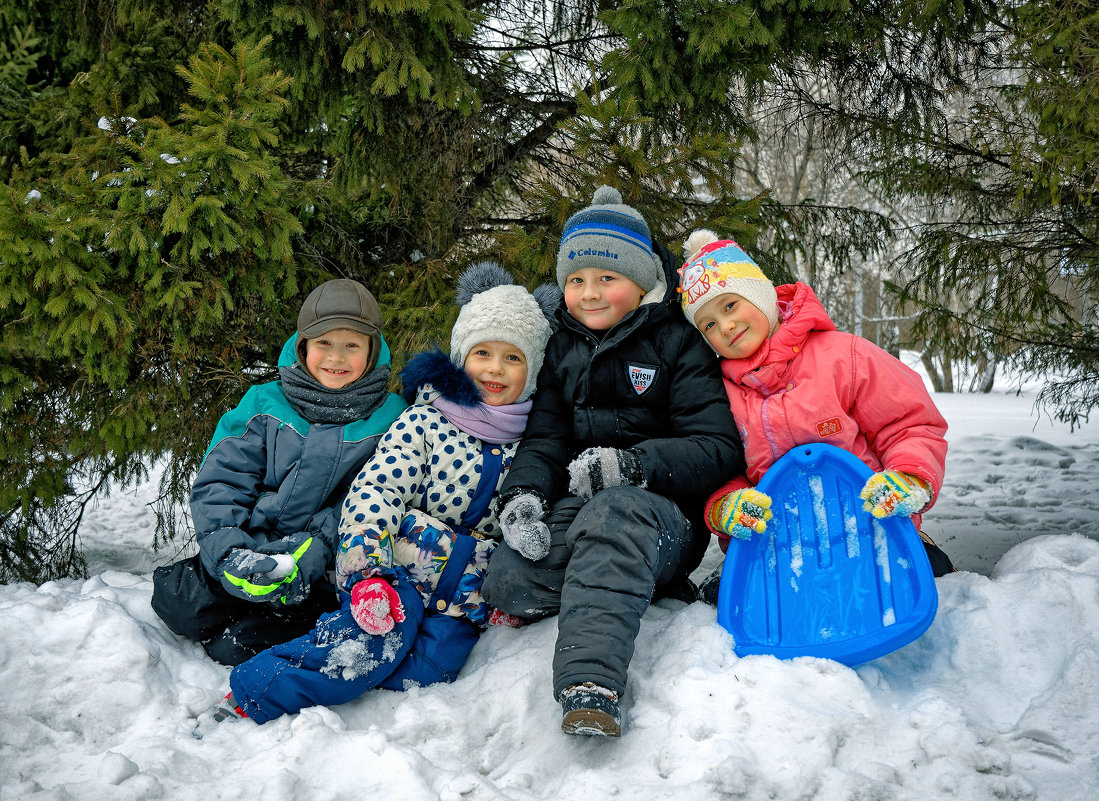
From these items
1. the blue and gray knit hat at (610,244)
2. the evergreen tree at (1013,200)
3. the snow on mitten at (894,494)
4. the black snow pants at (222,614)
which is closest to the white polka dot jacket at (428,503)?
the black snow pants at (222,614)

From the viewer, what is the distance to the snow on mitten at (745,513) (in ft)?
8.54

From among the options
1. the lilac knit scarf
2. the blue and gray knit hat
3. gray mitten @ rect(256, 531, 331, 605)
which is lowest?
gray mitten @ rect(256, 531, 331, 605)

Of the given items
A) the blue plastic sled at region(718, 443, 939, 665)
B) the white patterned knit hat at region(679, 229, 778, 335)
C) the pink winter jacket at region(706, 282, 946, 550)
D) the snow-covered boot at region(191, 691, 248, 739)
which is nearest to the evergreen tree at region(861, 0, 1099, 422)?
the pink winter jacket at region(706, 282, 946, 550)

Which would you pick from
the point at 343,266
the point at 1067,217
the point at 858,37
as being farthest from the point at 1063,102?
the point at 343,266

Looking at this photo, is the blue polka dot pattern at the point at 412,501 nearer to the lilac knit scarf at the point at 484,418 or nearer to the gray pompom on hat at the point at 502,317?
the lilac knit scarf at the point at 484,418

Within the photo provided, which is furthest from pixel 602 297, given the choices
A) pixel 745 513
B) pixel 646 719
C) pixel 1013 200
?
pixel 1013 200

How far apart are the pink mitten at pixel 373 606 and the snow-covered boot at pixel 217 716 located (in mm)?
485

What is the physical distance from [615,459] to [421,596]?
90cm

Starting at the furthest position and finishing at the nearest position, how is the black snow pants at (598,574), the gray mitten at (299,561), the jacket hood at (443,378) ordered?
the jacket hood at (443,378), the gray mitten at (299,561), the black snow pants at (598,574)

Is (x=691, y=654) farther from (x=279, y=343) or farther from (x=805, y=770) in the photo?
(x=279, y=343)

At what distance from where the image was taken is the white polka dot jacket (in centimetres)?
262

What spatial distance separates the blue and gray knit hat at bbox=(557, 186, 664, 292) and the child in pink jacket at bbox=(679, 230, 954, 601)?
0.21 m

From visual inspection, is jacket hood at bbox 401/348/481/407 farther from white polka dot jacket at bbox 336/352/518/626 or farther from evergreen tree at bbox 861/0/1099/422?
evergreen tree at bbox 861/0/1099/422

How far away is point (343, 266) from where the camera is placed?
434cm
